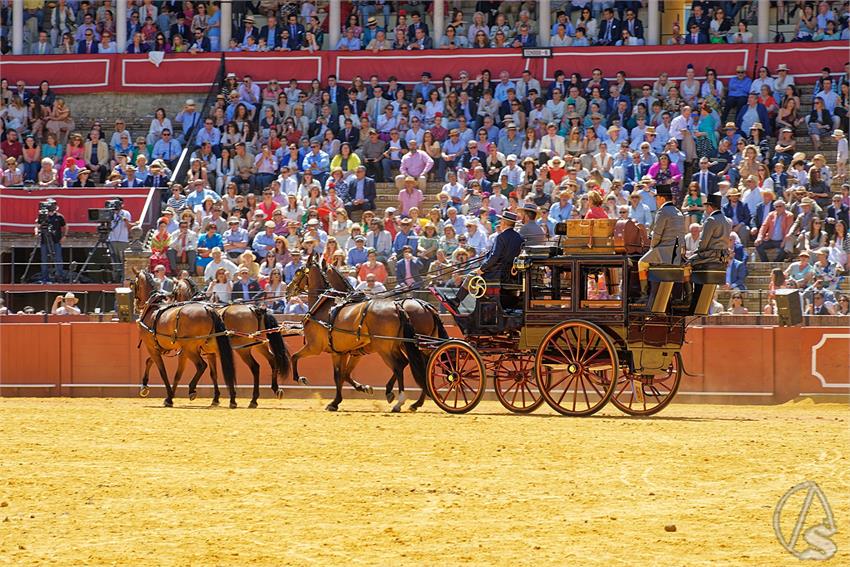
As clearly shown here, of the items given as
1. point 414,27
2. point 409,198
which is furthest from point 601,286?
point 414,27

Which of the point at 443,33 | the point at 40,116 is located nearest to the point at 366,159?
the point at 443,33

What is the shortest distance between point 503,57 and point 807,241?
9414 millimetres

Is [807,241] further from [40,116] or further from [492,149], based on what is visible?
[40,116]

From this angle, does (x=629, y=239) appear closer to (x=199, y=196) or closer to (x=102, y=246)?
(x=199, y=196)

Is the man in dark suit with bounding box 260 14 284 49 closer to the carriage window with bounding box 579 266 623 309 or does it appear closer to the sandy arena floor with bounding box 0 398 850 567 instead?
the sandy arena floor with bounding box 0 398 850 567

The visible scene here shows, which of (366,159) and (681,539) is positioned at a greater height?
(366,159)

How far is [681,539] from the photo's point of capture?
856 centimetres

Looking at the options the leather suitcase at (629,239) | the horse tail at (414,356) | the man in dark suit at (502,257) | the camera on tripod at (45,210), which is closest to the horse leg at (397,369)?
the horse tail at (414,356)

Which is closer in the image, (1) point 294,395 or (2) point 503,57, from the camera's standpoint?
(1) point 294,395

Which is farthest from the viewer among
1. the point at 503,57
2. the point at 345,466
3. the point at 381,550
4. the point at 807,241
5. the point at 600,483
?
the point at 503,57

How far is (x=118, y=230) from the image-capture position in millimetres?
24938

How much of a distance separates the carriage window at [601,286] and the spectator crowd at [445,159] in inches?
153

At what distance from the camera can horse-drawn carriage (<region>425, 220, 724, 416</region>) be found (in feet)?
49.8

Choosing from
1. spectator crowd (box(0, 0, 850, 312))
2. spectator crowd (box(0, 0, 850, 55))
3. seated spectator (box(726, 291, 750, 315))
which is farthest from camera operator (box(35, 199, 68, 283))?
seated spectator (box(726, 291, 750, 315))
